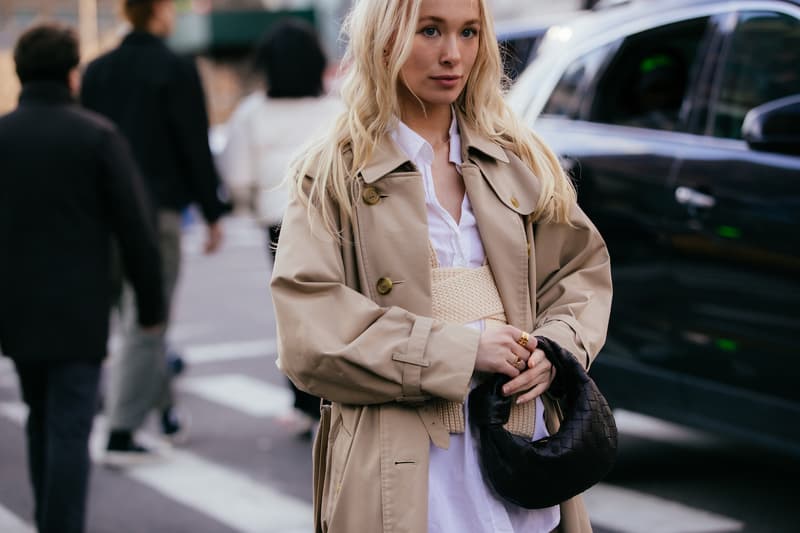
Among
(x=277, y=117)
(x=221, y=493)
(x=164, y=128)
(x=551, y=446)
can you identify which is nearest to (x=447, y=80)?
(x=551, y=446)

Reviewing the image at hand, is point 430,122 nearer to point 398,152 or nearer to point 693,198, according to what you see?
point 398,152

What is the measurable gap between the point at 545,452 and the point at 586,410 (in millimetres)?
119

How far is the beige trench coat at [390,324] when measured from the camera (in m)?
2.29

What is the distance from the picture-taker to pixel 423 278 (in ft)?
7.86

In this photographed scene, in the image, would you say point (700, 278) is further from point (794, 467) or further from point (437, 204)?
point (437, 204)

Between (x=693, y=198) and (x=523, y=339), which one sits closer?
(x=523, y=339)

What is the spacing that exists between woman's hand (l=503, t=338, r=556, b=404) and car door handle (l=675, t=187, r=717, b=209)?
2.33 metres

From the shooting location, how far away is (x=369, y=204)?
2.41m

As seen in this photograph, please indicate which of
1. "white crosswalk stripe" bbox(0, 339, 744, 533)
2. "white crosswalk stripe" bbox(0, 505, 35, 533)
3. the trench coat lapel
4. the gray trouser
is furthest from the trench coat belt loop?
the gray trouser

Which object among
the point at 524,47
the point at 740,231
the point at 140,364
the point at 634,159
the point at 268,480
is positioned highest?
the point at 524,47

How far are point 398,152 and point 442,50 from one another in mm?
223

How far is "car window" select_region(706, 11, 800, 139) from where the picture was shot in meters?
4.50

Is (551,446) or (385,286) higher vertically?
(385,286)

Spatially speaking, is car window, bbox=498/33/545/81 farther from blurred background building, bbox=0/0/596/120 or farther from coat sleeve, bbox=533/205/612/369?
blurred background building, bbox=0/0/596/120
